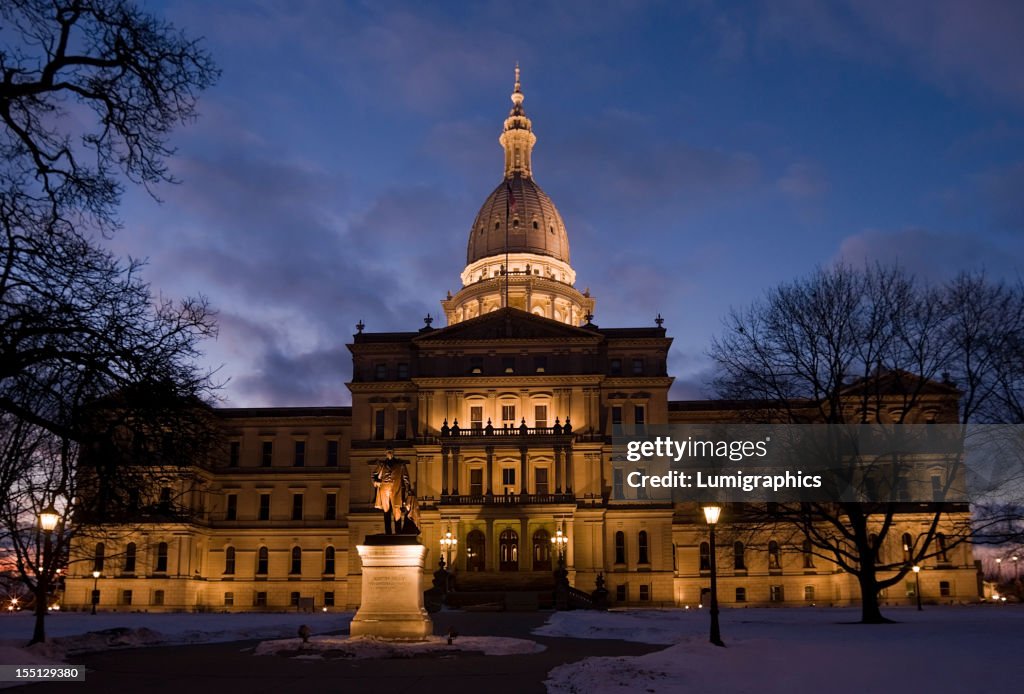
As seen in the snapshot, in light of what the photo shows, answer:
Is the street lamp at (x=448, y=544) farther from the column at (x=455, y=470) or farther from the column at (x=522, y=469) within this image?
the column at (x=522, y=469)

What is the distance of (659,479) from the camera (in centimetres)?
8006

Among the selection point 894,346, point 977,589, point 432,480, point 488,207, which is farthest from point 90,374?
point 488,207

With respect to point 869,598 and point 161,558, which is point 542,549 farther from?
point 869,598

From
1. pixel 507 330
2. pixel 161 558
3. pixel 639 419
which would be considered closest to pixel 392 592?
pixel 507 330

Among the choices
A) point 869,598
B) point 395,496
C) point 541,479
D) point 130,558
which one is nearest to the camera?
point 395,496

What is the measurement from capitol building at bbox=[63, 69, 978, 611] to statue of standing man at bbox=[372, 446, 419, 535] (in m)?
41.8

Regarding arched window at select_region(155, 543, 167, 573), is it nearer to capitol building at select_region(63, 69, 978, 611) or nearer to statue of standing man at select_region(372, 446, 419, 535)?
capitol building at select_region(63, 69, 978, 611)

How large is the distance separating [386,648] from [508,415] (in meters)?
56.6

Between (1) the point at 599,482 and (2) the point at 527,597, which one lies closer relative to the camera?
(2) the point at 527,597

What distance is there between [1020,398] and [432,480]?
48.4 metres

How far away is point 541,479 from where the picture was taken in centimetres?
7794

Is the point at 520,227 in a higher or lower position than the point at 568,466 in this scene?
higher

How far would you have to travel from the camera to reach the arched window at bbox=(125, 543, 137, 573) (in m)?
82.0

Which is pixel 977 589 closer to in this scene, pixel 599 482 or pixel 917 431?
pixel 599 482
